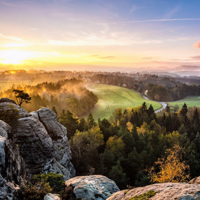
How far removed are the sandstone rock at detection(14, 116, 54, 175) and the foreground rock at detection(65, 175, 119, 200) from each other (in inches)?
328

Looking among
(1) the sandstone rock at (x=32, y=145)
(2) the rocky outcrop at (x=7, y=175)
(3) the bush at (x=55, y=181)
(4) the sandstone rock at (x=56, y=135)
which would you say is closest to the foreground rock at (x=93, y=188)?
(3) the bush at (x=55, y=181)

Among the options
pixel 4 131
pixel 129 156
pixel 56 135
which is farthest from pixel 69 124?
pixel 4 131

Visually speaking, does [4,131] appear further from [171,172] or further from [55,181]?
[171,172]

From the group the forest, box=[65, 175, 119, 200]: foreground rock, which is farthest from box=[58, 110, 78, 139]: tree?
box=[65, 175, 119, 200]: foreground rock

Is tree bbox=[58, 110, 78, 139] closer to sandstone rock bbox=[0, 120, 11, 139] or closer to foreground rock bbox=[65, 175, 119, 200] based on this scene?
sandstone rock bbox=[0, 120, 11, 139]

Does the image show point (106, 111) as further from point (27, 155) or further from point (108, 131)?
point (27, 155)

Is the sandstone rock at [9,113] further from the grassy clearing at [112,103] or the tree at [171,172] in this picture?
the grassy clearing at [112,103]

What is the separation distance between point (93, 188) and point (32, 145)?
12044mm

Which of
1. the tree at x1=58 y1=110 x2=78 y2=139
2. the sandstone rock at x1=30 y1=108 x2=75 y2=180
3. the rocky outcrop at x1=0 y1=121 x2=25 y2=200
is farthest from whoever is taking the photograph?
the tree at x1=58 y1=110 x2=78 y2=139

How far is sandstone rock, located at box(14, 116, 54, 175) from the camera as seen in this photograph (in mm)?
22234

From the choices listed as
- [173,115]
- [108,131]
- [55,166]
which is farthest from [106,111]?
[55,166]

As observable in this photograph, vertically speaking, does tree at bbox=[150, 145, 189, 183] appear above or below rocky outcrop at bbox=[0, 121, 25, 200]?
below

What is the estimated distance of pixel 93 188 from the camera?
16.8 meters

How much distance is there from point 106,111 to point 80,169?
99040mm
